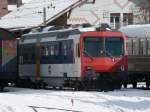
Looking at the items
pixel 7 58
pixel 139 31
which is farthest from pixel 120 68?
pixel 7 58

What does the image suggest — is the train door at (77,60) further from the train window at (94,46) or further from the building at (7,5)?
the building at (7,5)

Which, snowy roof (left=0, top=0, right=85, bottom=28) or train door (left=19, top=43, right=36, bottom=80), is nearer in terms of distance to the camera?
train door (left=19, top=43, right=36, bottom=80)

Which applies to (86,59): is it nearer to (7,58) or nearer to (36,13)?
(7,58)

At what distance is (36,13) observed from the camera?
5544 cm

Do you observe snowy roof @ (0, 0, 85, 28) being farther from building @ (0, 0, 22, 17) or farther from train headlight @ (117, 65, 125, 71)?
train headlight @ (117, 65, 125, 71)

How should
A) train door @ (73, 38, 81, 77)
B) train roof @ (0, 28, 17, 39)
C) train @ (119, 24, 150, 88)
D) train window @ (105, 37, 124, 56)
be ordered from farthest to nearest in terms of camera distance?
train @ (119, 24, 150, 88) → train roof @ (0, 28, 17, 39) → train window @ (105, 37, 124, 56) → train door @ (73, 38, 81, 77)

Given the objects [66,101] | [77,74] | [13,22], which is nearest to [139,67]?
[77,74]

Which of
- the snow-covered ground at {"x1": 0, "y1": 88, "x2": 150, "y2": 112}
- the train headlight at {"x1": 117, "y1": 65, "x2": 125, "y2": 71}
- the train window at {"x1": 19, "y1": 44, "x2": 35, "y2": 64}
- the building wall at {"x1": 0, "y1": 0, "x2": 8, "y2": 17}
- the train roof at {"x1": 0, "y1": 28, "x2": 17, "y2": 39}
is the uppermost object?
the building wall at {"x1": 0, "y1": 0, "x2": 8, "y2": 17}

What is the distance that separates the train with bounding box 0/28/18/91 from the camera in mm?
29391

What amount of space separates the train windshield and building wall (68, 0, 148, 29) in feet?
75.5

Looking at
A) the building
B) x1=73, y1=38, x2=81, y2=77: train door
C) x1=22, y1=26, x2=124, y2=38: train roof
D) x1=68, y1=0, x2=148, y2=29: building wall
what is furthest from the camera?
the building

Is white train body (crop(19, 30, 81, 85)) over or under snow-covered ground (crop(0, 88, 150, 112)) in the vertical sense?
over

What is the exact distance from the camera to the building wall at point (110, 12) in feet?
172

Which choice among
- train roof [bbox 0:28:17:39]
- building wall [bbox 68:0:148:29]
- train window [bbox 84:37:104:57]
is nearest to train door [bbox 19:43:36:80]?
Result: train roof [bbox 0:28:17:39]
